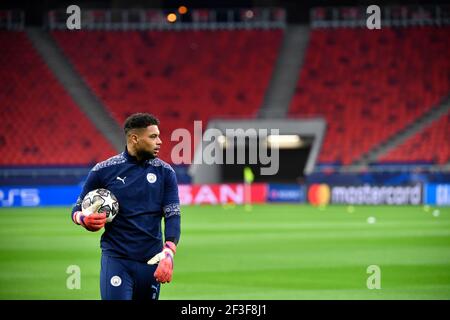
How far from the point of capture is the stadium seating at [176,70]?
48.5 m

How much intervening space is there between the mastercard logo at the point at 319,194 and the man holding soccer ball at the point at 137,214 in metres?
33.0

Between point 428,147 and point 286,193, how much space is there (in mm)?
8462

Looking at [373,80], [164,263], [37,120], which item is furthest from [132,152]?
[373,80]

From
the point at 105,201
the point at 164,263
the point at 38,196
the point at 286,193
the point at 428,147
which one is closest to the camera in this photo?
the point at 164,263

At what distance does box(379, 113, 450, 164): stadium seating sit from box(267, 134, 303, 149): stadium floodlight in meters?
5.08

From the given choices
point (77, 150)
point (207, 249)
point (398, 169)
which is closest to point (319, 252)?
point (207, 249)

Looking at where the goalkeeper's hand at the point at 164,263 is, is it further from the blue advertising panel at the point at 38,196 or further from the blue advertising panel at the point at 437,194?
the blue advertising panel at the point at 437,194

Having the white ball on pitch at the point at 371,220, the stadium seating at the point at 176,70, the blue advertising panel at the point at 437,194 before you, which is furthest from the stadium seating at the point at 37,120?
the white ball on pitch at the point at 371,220

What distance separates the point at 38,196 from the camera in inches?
1567

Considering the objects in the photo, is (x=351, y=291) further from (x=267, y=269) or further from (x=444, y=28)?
(x=444, y=28)

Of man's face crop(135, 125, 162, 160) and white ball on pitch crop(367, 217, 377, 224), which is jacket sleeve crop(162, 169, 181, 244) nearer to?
man's face crop(135, 125, 162, 160)

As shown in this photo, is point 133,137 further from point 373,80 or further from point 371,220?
point 373,80

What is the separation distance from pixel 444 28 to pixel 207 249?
107 feet

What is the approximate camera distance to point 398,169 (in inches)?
1747
